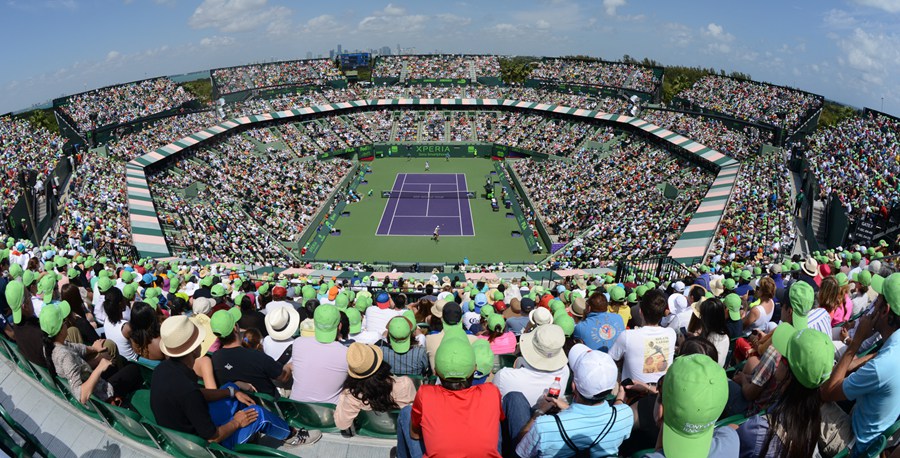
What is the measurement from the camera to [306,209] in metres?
36.8

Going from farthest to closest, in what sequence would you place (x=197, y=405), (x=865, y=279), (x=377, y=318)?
(x=377, y=318) → (x=865, y=279) → (x=197, y=405)

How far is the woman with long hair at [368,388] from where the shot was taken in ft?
15.9

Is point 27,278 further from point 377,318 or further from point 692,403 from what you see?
point 692,403

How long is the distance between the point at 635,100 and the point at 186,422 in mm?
Answer: 57642

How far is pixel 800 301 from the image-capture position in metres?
5.34

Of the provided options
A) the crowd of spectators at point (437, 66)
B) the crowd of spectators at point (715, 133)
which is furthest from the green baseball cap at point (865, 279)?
the crowd of spectators at point (437, 66)

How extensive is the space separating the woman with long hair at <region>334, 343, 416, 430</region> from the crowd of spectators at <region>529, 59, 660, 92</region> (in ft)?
195

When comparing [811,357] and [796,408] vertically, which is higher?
[811,357]

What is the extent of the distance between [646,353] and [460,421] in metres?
2.82

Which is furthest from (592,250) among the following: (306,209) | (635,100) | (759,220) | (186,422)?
(635,100)

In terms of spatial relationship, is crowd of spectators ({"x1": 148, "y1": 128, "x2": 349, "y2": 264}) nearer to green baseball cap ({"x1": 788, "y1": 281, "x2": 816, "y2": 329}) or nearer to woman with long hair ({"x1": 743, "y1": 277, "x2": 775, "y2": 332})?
woman with long hair ({"x1": 743, "y1": 277, "x2": 775, "y2": 332})

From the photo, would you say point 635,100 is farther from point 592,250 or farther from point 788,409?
point 788,409

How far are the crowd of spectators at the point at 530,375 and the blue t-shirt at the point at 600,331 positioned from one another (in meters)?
0.03

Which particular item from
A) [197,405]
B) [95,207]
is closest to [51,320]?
[197,405]
